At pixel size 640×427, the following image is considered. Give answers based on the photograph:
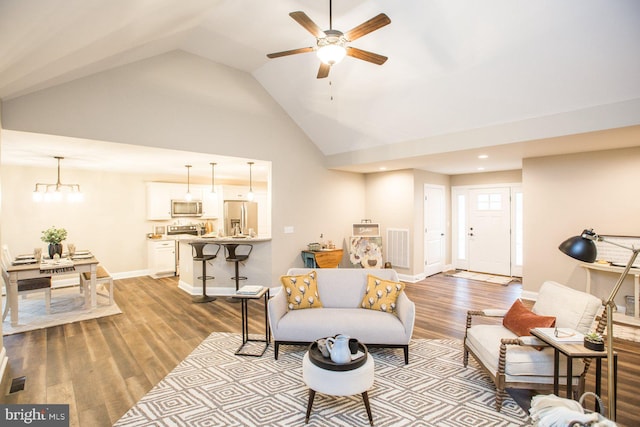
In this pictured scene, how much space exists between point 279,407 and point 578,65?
428 centimetres

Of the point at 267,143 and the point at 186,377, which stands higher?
the point at 267,143

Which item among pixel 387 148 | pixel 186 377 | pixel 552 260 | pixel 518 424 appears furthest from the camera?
pixel 387 148

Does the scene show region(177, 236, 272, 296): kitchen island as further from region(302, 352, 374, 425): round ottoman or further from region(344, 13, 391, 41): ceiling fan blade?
region(344, 13, 391, 41): ceiling fan blade

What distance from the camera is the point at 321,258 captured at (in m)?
5.96

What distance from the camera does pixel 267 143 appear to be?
5578 millimetres

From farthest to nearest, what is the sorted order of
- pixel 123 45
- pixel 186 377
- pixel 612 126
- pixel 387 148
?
pixel 387 148 → pixel 612 126 → pixel 123 45 → pixel 186 377

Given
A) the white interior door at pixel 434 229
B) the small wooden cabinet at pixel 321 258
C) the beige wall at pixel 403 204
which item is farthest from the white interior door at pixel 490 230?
the small wooden cabinet at pixel 321 258

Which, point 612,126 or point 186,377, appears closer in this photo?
point 186,377

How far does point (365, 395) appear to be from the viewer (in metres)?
2.26

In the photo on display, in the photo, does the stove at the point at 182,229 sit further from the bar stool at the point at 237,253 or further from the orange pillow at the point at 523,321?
the orange pillow at the point at 523,321

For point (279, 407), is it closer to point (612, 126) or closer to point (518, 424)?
point (518, 424)

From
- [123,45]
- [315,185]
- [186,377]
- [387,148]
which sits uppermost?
[123,45]

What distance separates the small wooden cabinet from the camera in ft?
19.3

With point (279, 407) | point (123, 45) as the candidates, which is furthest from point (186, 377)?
point (123, 45)
